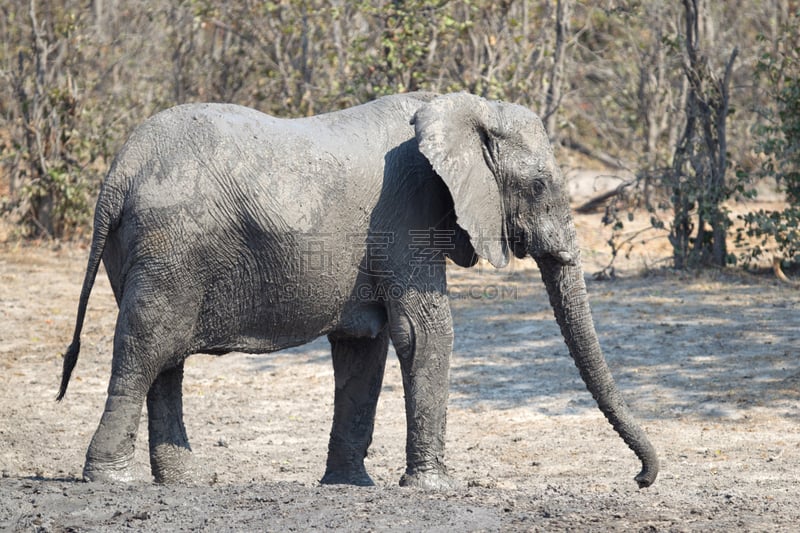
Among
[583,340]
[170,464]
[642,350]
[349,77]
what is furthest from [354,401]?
[349,77]

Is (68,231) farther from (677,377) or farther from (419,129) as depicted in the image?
(419,129)

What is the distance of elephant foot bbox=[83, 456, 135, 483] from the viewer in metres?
5.60

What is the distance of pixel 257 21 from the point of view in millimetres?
15109

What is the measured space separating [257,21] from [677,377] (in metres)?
8.31

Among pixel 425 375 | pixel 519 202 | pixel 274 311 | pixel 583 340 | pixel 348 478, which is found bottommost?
pixel 348 478

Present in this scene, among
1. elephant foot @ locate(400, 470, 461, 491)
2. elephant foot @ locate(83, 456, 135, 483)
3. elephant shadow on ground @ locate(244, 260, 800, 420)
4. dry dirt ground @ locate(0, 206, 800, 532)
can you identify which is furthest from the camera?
elephant shadow on ground @ locate(244, 260, 800, 420)

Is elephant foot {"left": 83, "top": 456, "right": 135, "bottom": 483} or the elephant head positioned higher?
the elephant head

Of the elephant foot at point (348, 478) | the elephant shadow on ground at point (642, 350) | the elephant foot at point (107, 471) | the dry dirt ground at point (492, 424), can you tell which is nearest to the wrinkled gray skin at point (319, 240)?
the elephant foot at point (107, 471)

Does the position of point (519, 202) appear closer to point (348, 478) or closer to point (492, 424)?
point (348, 478)

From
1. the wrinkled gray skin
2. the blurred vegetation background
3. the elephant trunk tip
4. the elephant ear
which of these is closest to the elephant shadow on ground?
the blurred vegetation background

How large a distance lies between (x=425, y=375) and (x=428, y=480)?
523mm

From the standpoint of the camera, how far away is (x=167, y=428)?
19.8 feet

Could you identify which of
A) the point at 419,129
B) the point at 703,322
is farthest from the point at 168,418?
the point at 703,322

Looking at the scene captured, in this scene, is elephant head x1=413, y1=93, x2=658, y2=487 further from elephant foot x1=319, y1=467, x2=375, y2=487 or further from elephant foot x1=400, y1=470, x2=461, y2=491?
elephant foot x1=319, y1=467, x2=375, y2=487
